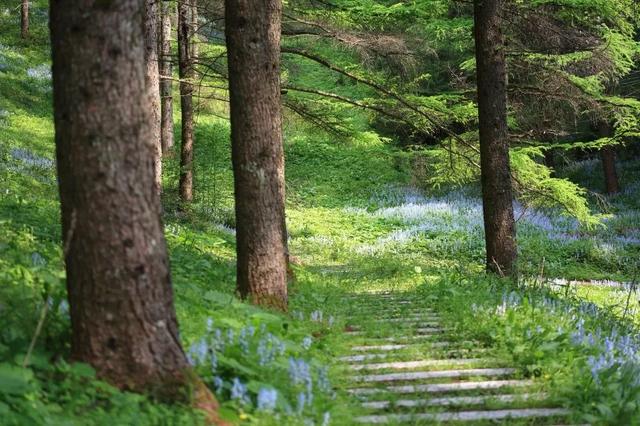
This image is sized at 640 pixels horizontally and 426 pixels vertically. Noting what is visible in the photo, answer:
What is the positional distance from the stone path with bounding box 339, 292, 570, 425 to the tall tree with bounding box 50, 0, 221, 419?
1639mm

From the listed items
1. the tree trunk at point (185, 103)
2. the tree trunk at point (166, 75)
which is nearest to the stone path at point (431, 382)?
the tree trunk at point (185, 103)

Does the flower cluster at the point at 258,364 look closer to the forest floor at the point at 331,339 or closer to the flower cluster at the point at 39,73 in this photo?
the forest floor at the point at 331,339

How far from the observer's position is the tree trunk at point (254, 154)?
303 inches

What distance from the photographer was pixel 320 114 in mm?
14289

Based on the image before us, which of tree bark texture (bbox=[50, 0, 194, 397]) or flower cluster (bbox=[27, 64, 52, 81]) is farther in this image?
flower cluster (bbox=[27, 64, 52, 81])

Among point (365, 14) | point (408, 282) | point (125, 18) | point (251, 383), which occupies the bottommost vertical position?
point (408, 282)

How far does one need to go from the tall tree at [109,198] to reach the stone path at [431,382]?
64.5 inches

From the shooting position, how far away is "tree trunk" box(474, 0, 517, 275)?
37.6 feet

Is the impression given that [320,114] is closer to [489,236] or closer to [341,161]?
[489,236]

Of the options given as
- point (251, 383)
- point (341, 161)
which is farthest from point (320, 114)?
point (341, 161)

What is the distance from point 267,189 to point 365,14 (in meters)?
7.67

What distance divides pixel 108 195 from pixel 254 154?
3.90 m

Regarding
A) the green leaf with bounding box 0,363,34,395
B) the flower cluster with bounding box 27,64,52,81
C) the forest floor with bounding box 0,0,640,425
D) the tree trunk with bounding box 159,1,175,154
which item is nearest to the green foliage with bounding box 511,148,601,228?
the forest floor with bounding box 0,0,640,425

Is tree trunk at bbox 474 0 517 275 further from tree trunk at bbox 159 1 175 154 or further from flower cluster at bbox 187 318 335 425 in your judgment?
tree trunk at bbox 159 1 175 154
